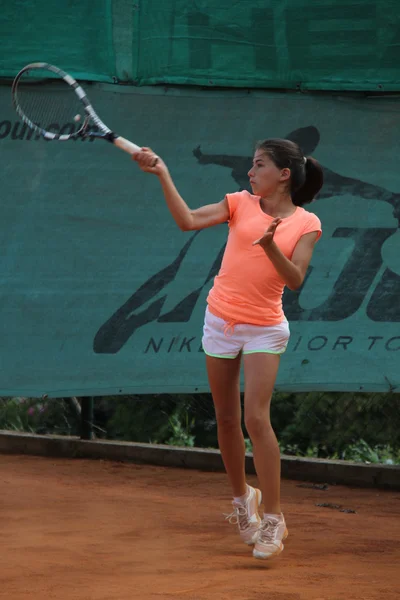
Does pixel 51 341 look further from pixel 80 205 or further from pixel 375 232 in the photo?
pixel 375 232

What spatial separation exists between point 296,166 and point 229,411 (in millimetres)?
1014

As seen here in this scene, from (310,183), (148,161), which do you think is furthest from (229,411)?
(148,161)

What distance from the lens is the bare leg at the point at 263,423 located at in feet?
12.3

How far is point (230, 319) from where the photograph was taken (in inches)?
150

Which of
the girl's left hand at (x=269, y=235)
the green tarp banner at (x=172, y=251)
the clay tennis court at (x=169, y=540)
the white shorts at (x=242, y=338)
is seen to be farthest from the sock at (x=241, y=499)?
the green tarp banner at (x=172, y=251)

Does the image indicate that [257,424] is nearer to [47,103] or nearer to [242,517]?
[242,517]

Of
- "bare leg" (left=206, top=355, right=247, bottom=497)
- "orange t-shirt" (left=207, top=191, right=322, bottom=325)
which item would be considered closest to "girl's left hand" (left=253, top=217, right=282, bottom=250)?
"orange t-shirt" (left=207, top=191, right=322, bottom=325)

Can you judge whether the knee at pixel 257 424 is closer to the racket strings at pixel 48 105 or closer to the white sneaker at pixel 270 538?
the white sneaker at pixel 270 538

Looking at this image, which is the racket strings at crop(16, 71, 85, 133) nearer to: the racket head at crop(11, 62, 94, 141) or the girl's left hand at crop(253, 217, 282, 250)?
the racket head at crop(11, 62, 94, 141)

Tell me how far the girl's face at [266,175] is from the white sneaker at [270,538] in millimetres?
1271

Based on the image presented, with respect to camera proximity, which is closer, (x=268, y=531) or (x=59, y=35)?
(x=268, y=531)

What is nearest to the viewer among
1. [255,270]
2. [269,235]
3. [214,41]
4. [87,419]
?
[269,235]

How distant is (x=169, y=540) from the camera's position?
404 centimetres

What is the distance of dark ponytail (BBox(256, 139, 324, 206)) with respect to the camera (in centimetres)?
386
